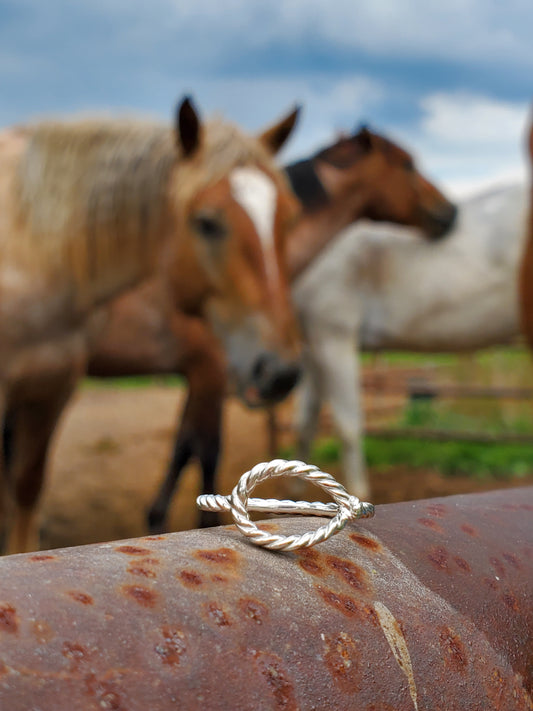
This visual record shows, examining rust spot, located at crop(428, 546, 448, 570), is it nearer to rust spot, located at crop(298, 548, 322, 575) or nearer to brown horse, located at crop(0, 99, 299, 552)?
rust spot, located at crop(298, 548, 322, 575)

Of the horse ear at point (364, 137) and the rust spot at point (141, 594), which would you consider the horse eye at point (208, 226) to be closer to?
the rust spot at point (141, 594)

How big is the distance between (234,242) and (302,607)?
1523 mm

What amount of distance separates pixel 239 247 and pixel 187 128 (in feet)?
1.04

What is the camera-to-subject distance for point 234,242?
1829mm

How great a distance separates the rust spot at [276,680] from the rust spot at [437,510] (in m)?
0.18

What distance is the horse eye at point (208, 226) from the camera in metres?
1.84

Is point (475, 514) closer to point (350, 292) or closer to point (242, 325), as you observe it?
point (242, 325)

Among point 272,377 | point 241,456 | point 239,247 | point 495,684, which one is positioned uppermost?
point 239,247

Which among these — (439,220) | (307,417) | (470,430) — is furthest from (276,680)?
(470,430)

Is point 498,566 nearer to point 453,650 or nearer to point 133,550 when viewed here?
point 453,650

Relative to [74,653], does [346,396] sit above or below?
below

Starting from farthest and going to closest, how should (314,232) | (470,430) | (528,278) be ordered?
1. (470,430)
2. (314,232)
3. (528,278)

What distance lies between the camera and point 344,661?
346 mm

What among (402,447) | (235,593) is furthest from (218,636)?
(402,447)
